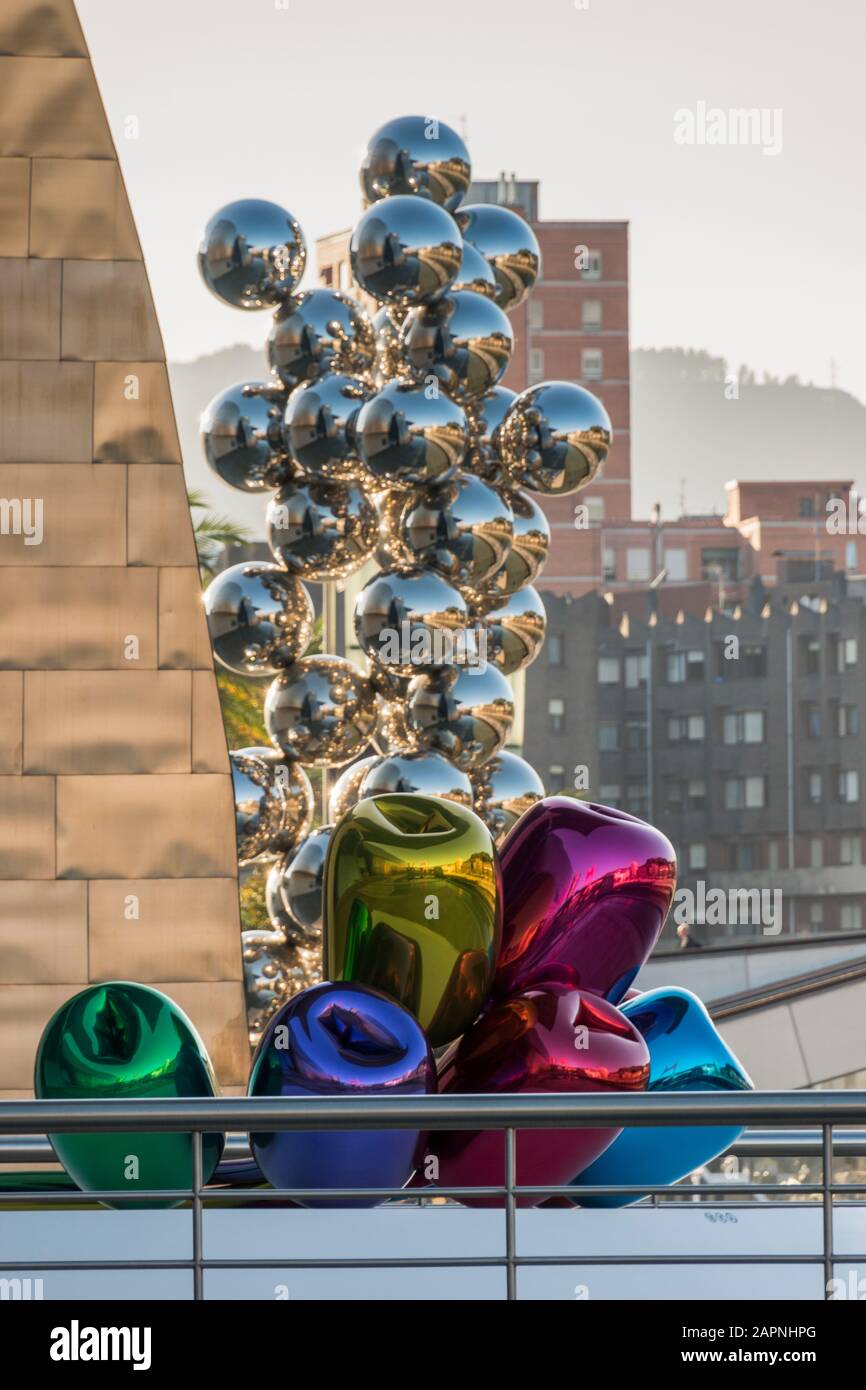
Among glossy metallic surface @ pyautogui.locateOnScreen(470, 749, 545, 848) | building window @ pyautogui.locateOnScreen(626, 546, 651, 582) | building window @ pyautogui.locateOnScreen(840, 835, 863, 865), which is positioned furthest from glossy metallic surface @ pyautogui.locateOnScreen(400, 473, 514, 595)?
building window @ pyautogui.locateOnScreen(626, 546, 651, 582)

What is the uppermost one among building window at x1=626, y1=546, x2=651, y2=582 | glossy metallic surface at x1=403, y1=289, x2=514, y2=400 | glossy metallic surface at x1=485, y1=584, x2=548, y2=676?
building window at x1=626, y1=546, x2=651, y2=582

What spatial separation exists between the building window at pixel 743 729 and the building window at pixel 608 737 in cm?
336

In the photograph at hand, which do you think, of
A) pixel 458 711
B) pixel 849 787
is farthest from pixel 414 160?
pixel 849 787

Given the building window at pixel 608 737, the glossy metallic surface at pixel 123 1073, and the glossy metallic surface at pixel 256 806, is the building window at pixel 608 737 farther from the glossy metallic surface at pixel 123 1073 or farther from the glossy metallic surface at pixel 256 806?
the glossy metallic surface at pixel 123 1073

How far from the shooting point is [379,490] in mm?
6352

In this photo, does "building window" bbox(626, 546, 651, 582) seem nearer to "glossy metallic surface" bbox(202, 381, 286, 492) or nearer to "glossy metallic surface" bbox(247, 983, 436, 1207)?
"glossy metallic surface" bbox(202, 381, 286, 492)

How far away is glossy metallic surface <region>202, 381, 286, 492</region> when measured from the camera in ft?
20.8

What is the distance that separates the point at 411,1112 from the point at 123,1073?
1060mm

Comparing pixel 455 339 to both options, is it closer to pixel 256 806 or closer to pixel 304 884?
pixel 256 806

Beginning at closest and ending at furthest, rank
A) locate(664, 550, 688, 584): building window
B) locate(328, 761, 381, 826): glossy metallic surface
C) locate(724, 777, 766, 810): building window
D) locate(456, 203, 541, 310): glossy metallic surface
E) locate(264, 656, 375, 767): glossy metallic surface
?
1. locate(264, 656, 375, 767): glossy metallic surface
2. locate(328, 761, 381, 826): glossy metallic surface
3. locate(456, 203, 541, 310): glossy metallic surface
4. locate(724, 777, 766, 810): building window
5. locate(664, 550, 688, 584): building window

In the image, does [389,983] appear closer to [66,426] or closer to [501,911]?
[501,911]

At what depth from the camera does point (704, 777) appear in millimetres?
Result: 59406

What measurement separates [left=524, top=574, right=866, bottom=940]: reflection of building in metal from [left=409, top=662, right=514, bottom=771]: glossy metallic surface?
4784 cm
